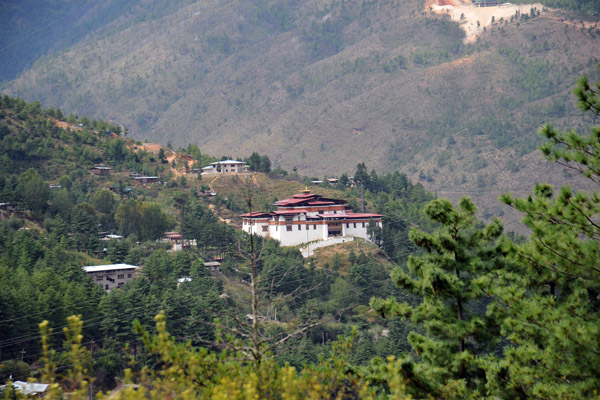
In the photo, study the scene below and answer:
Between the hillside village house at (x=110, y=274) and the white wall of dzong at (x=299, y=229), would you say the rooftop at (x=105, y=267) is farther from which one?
the white wall of dzong at (x=299, y=229)

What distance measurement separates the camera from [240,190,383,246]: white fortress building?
6762 cm

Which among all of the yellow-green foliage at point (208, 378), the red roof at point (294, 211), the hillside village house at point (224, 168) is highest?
the hillside village house at point (224, 168)

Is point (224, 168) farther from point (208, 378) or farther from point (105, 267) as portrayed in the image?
point (208, 378)

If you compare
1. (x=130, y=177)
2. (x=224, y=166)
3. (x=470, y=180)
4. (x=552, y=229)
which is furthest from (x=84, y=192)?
(x=470, y=180)

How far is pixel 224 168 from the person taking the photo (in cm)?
9281

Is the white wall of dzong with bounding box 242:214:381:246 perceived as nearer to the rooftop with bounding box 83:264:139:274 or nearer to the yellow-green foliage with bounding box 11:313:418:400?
the rooftop with bounding box 83:264:139:274

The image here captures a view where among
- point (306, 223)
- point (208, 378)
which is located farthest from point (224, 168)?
point (208, 378)

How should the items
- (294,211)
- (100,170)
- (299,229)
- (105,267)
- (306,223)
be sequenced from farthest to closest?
1. (100,170)
2. (294,211)
3. (306,223)
4. (299,229)
5. (105,267)

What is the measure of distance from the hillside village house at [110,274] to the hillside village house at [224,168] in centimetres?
3806

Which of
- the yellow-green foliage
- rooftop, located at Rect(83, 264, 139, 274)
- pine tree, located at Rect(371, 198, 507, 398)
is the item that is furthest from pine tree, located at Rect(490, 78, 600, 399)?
rooftop, located at Rect(83, 264, 139, 274)

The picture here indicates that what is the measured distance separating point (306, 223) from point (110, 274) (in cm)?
2130

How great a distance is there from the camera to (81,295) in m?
45.3

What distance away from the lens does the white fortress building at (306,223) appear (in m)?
67.6

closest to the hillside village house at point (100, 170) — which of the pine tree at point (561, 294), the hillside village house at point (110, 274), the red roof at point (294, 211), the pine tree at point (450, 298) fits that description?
the red roof at point (294, 211)
